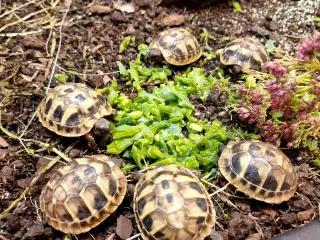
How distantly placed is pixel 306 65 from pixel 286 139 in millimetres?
580

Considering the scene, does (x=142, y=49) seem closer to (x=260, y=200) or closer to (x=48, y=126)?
(x=48, y=126)

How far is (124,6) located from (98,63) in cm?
79

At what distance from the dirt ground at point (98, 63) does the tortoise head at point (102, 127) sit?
0.20 m

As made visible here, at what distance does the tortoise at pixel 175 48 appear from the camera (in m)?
3.81

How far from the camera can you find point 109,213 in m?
2.81

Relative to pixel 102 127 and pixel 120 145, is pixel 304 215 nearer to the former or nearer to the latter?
pixel 120 145

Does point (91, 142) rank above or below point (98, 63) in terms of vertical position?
below

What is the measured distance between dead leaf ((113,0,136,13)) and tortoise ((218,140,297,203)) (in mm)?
1950

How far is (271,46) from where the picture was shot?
4062 mm

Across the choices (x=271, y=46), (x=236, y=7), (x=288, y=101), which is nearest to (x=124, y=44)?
(x=236, y=7)

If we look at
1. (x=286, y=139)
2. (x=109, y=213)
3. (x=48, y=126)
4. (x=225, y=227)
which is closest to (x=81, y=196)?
(x=109, y=213)

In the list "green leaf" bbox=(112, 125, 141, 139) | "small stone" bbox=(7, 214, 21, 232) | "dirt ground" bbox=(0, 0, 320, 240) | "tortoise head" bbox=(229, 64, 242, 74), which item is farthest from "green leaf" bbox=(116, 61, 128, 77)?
"small stone" bbox=(7, 214, 21, 232)

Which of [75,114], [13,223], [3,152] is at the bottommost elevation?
[13,223]

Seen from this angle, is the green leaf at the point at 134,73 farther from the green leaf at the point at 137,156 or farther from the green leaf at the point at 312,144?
the green leaf at the point at 312,144
